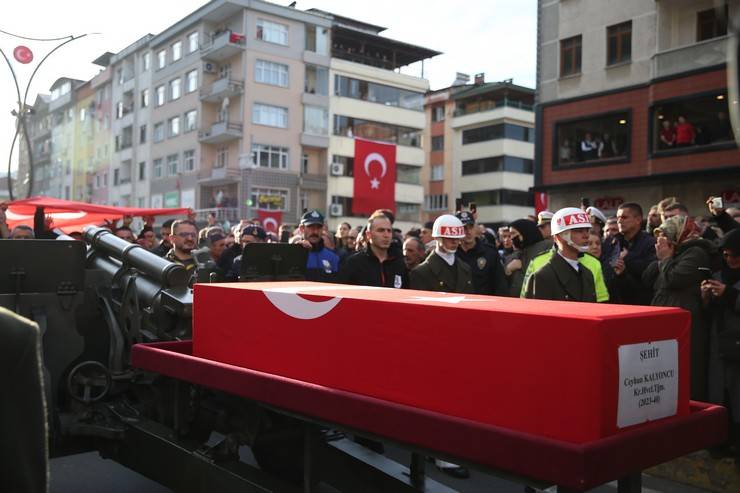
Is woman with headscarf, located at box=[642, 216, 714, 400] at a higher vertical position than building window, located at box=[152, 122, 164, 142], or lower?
lower

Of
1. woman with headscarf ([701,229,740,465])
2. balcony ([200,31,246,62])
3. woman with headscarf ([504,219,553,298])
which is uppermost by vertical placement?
balcony ([200,31,246,62])

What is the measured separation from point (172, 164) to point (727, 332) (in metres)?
49.6

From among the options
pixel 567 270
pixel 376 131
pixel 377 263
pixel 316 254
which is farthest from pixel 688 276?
pixel 376 131

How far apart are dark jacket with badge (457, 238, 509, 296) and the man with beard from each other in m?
1.50

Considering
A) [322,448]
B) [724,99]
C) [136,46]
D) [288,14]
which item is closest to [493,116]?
[288,14]

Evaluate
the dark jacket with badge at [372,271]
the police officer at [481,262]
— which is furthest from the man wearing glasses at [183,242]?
the police officer at [481,262]

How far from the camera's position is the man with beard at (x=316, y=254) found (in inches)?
316

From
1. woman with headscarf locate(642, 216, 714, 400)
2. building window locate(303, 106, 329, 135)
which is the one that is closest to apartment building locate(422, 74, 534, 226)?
building window locate(303, 106, 329, 135)

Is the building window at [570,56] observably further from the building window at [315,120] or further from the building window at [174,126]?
the building window at [174,126]

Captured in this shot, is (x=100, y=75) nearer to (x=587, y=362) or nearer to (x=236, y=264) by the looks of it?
(x=236, y=264)

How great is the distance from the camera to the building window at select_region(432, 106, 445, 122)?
5884cm

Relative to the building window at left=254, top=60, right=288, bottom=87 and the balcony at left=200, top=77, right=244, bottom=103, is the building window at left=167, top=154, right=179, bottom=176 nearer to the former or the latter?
the balcony at left=200, top=77, right=244, bottom=103

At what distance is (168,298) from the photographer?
4371 millimetres

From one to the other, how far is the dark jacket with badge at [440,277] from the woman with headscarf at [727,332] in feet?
6.51
